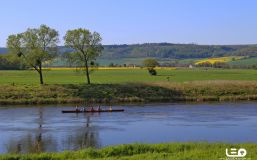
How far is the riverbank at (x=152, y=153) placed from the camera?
2280cm

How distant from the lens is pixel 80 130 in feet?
138

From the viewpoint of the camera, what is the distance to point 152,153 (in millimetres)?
24656

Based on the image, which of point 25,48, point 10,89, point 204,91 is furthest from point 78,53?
point 204,91

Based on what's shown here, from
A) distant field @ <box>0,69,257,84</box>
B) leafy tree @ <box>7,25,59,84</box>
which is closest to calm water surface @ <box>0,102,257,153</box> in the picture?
leafy tree @ <box>7,25,59,84</box>

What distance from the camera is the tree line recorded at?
7469 centimetres

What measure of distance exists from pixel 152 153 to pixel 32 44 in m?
53.6

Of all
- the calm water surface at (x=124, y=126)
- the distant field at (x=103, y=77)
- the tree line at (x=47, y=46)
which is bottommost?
the calm water surface at (x=124, y=126)

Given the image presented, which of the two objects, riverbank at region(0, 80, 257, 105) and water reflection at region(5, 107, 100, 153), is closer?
water reflection at region(5, 107, 100, 153)

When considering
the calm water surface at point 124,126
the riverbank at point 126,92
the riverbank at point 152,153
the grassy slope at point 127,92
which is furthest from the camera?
the grassy slope at point 127,92

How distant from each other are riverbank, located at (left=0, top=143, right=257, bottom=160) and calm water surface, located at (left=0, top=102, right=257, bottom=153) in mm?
7025

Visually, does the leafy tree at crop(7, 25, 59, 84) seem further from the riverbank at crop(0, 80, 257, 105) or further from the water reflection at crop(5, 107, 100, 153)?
the water reflection at crop(5, 107, 100, 153)

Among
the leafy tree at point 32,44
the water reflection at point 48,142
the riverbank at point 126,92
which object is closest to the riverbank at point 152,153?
the water reflection at point 48,142

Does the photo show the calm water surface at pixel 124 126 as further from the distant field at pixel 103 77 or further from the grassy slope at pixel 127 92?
the distant field at pixel 103 77

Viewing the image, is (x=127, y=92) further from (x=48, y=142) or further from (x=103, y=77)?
(x=48, y=142)
